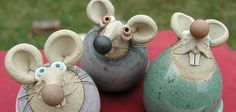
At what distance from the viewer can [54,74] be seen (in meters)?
0.70

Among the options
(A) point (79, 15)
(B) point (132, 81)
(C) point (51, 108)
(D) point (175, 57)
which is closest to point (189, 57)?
(D) point (175, 57)

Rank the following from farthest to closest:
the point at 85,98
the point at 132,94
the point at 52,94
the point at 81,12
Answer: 1. the point at 81,12
2. the point at 132,94
3. the point at 85,98
4. the point at 52,94

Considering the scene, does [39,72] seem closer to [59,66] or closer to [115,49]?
[59,66]

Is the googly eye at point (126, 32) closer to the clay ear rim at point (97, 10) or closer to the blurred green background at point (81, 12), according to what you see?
the clay ear rim at point (97, 10)

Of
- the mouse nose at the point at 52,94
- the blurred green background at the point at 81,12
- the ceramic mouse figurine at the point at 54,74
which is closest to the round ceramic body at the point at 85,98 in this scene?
the ceramic mouse figurine at the point at 54,74

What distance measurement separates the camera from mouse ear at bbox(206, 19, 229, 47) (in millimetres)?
803

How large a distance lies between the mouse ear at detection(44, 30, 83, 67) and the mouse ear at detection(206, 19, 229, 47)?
259 millimetres

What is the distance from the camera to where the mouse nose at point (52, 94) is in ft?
2.14

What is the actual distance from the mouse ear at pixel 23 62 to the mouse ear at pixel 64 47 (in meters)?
0.02

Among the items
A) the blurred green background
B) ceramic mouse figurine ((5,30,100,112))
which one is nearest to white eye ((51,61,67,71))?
ceramic mouse figurine ((5,30,100,112))

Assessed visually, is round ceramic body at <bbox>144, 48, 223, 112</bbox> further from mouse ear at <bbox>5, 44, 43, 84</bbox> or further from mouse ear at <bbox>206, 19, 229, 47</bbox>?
mouse ear at <bbox>5, 44, 43, 84</bbox>

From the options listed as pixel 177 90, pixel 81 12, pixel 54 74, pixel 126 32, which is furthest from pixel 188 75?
pixel 81 12

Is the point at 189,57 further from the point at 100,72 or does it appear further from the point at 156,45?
the point at 156,45

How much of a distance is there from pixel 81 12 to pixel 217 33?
1.01 meters
